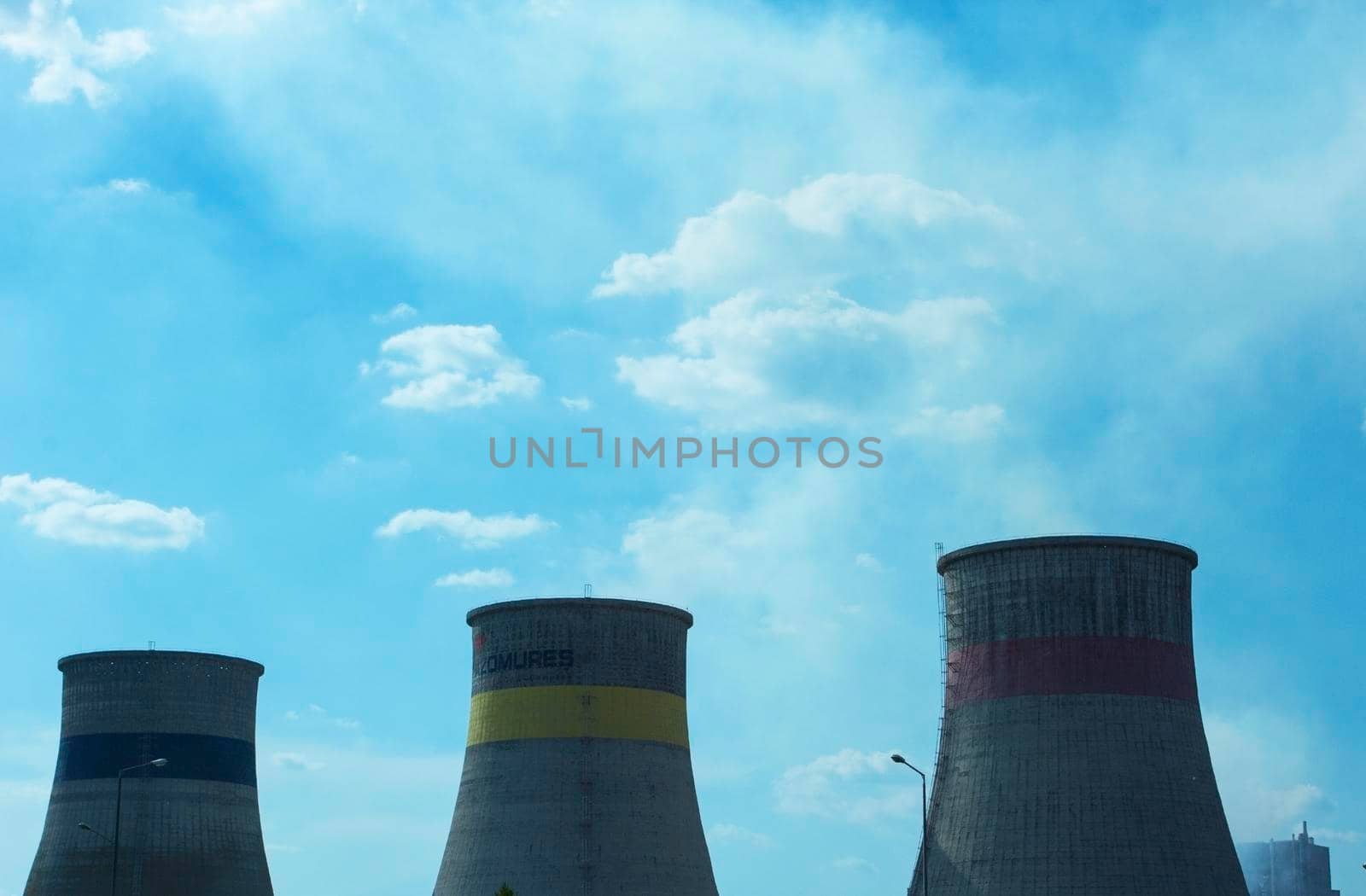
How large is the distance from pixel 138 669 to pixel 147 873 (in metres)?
6.47

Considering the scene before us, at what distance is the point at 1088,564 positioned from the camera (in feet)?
129

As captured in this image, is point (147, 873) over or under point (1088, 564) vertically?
under

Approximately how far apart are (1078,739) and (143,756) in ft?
97.8

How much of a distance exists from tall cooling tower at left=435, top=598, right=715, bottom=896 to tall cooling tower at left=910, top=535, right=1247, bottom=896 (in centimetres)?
884

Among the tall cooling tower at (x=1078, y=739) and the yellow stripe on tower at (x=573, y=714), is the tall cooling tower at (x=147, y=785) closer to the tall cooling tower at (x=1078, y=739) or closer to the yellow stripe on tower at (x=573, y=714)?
the yellow stripe on tower at (x=573, y=714)

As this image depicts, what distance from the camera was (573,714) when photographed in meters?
45.8

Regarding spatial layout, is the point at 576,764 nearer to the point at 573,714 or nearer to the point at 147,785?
the point at 573,714

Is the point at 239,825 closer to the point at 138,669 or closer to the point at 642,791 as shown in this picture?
the point at 138,669

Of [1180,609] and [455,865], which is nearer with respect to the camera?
[1180,609]

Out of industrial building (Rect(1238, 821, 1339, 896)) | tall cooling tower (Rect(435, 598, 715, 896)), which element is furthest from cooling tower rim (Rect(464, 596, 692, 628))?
industrial building (Rect(1238, 821, 1339, 896))

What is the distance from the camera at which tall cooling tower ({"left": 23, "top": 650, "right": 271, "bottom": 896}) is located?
167 feet

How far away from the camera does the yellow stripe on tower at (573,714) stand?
45750 millimetres

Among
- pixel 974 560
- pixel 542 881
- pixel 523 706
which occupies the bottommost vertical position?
pixel 542 881

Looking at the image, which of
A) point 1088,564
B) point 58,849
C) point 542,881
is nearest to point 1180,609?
point 1088,564
